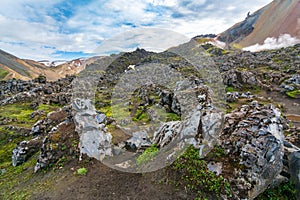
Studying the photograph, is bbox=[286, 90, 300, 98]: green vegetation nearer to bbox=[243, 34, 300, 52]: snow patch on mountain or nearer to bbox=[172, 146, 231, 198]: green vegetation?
bbox=[172, 146, 231, 198]: green vegetation

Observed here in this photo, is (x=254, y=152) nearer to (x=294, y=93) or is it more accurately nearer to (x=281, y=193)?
(x=281, y=193)

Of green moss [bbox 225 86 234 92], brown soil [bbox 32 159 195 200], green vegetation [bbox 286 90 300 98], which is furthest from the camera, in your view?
green moss [bbox 225 86 234 92]

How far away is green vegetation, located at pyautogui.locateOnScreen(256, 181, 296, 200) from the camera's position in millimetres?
7973

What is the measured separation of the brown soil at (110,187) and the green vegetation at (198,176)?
483 millimetres

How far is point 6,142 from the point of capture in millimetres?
22578

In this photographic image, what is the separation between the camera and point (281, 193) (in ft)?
26.6

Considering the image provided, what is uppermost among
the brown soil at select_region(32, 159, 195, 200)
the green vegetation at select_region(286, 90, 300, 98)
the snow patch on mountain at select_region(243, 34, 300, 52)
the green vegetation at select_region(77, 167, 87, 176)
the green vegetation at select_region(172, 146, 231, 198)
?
→ the snow patch on mountain at select_region(243, 34, 300, 52)

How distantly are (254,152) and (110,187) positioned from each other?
7.38 metres

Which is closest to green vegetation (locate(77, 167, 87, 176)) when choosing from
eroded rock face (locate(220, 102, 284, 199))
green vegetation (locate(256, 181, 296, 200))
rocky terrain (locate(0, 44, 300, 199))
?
rocky terrain (locate(0, 44, 300, 199))

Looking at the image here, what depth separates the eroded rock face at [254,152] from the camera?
7969 mm

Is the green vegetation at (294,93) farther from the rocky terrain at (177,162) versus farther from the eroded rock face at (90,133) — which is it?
the eroded rock face at (90,133)

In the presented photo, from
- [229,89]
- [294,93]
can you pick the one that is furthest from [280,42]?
[229,89]

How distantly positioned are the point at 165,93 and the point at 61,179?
22247 mm

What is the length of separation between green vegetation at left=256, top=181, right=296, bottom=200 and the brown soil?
Answer: 3159mm
